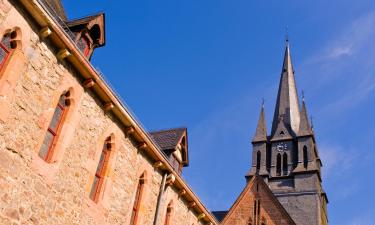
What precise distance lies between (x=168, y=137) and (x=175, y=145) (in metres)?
1.02

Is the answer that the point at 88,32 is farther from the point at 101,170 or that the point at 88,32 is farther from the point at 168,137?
the point at 168,137

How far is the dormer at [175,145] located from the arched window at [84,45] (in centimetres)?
553

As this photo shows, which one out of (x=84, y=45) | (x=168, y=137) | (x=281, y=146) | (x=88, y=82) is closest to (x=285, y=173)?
(x=281, y=146)

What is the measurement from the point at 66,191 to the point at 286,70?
154 ft

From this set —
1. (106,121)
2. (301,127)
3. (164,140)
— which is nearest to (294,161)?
(301,127)

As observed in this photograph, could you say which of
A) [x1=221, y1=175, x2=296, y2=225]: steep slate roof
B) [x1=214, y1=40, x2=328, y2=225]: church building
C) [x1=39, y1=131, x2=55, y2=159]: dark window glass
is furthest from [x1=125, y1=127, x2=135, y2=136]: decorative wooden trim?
[x1=214, y1=40, x2=328, y2=225]: church building

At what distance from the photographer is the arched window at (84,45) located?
12.2m

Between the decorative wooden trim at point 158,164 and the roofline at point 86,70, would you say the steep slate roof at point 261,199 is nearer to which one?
the roofline at point 86,70

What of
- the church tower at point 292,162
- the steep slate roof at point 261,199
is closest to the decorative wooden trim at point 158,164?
the steep slate roof at point 261,199

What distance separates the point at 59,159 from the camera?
9.39 meters

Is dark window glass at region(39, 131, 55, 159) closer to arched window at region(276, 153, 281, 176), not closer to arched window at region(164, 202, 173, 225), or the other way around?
arched window at region(164, 202, 173, 225)

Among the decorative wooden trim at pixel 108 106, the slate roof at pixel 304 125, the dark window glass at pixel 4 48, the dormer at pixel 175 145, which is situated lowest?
the dark window glass at pixel 4 48

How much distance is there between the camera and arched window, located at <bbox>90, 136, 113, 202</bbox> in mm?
10727

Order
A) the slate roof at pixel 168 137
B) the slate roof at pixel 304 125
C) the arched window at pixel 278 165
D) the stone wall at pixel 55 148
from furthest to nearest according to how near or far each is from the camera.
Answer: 1. the slate roof at pixel 304 125
2. the arched window at pixel 278 165
3. the slate roof at pixel 168 137
4. the stone wall at pixel 55 148
